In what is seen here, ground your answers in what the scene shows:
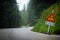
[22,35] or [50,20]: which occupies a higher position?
[50,20]

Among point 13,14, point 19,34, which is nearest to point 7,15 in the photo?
point 13,14

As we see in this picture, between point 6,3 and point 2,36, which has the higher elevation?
point 6,3

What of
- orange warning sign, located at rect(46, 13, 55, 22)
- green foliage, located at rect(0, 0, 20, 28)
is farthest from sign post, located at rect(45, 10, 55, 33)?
green foliage, located at rect(0, 0, 20, 28)

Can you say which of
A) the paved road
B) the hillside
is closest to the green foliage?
the paved road

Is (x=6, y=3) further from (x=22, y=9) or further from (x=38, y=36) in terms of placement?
(x=38, y=36)

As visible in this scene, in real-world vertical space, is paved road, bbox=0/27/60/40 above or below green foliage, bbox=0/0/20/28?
below

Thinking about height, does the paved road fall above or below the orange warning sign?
below

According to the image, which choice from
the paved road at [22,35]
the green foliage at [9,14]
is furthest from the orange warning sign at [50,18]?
the green foliage at [9,14]

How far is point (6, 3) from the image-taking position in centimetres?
250

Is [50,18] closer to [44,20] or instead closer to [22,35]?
[44,20]

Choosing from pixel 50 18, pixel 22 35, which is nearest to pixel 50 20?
pixel 50 18

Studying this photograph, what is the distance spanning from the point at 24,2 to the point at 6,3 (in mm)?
171

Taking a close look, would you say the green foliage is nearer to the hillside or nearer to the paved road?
the paved road

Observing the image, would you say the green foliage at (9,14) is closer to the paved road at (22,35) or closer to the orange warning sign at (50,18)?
the paved road at (22,35)
